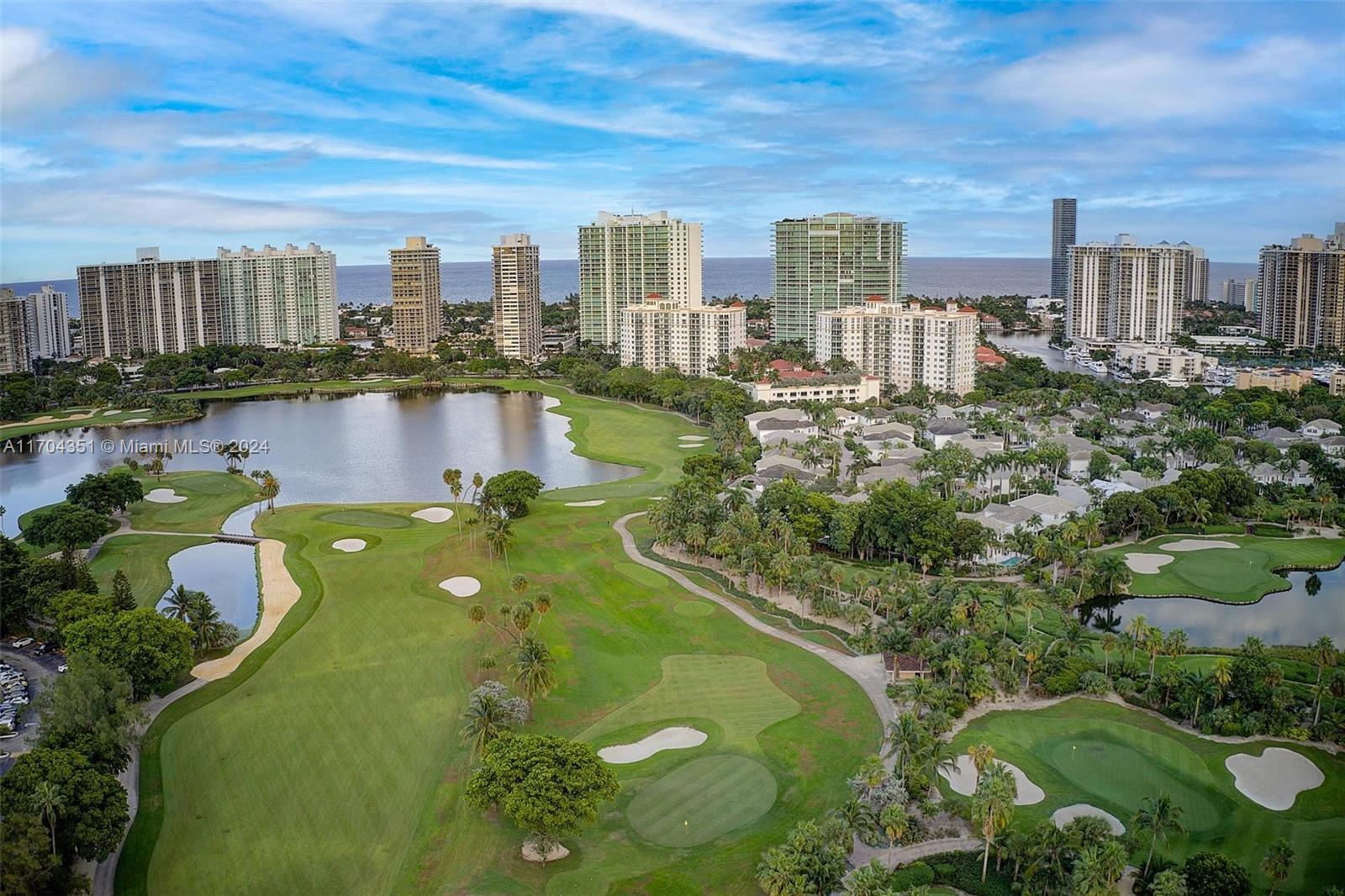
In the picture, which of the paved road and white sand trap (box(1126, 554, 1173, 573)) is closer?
the paved road

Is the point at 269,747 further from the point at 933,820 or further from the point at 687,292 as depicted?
the point at 687,292

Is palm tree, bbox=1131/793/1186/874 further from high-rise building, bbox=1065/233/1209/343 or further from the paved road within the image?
high-rise building, bbox=1065/233/1209/343

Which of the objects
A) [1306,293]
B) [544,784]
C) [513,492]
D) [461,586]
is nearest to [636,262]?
[513,492]

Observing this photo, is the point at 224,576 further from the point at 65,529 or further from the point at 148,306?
the point at 148,306

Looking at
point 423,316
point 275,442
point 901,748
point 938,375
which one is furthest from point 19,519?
point 423,316

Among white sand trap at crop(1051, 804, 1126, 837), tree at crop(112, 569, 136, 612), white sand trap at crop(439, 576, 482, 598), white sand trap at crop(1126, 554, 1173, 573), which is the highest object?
tree at crop(112, 569, 136, 612)

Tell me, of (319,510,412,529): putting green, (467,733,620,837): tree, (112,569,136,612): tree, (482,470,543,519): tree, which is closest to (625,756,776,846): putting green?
(467,733,620,837): tree
